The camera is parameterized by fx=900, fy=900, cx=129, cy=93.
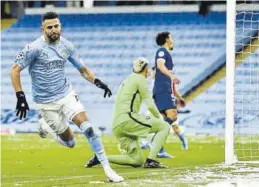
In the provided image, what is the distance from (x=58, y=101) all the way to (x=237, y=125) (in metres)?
12.9

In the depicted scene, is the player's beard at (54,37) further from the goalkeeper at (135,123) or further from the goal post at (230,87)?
the goal post at (230,87)

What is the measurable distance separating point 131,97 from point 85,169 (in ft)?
4.04

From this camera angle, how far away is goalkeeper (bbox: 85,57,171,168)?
503 inches

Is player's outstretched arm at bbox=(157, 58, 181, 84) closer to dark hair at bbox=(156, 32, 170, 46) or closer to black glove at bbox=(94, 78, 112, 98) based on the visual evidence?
dark hair at bbox=(156, 32, 170, 46)

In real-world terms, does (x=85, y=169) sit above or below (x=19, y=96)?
below

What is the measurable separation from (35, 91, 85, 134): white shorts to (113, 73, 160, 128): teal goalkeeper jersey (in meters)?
1.22

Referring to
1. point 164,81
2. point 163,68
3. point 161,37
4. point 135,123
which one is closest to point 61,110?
point 135,123

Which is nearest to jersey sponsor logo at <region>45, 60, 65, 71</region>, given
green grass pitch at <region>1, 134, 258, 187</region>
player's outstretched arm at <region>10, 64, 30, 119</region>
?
player's outstretched arm at <region>10, 64, 30, 119</region>

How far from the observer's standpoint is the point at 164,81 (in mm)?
15445

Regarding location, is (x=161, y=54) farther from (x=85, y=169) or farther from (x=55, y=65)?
(x=55, y=65)

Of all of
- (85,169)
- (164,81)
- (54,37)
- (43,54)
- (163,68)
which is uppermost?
(54,37)

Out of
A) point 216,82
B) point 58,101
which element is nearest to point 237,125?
point 216,82

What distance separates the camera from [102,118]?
26688 millimetres

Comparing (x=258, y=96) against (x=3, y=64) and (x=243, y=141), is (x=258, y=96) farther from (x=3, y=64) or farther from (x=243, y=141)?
(x=3, y=64)
